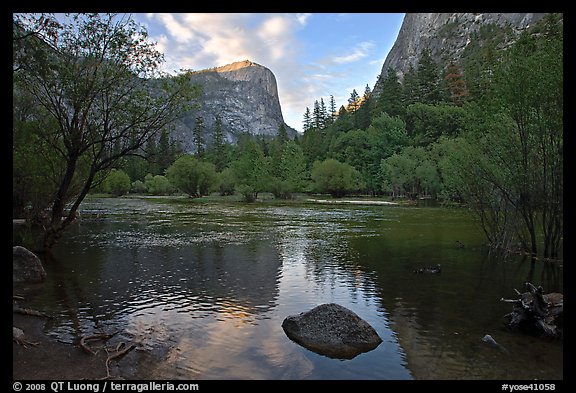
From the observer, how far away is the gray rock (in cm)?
1715

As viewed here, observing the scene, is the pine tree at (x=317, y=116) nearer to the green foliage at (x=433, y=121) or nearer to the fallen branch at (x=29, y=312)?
the green foliage at (x=433, y=121)

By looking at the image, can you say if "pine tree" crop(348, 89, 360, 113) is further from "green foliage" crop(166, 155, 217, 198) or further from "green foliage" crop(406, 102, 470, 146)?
"green foliage" crop(166, 155, 217, 198)

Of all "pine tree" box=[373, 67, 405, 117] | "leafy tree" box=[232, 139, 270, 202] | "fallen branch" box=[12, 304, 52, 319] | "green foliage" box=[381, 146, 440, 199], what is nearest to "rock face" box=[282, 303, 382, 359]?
"fallen branch" box=[12, 304, 52, 319]

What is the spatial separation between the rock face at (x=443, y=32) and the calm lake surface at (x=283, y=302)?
475ft

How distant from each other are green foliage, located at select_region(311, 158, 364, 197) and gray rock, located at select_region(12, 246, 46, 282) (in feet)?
263

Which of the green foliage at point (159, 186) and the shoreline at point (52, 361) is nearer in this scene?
the shoreline at point (52, 361)

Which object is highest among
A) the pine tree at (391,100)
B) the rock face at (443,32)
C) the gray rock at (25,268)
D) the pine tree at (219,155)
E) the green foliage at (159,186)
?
the rock face at (443,32)

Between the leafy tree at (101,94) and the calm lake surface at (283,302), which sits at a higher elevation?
the leafy tree at (101,94)

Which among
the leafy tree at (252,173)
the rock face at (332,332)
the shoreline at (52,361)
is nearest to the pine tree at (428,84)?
the leafy tree at (252,173)

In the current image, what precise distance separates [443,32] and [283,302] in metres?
187

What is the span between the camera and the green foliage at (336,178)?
94.9 metres

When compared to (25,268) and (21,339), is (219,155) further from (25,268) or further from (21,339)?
(21,339)
